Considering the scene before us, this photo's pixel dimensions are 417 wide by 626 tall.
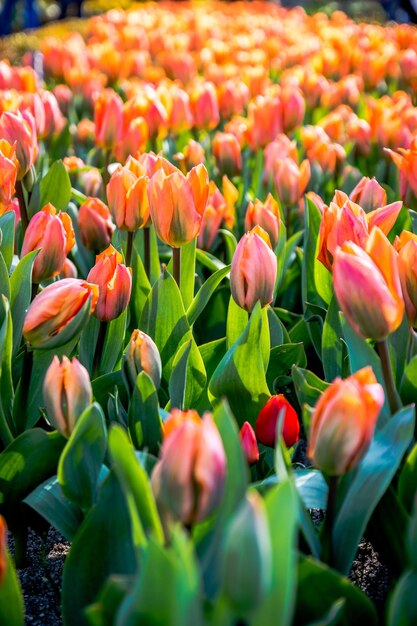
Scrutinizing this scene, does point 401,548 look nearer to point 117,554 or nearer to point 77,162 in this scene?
point 117,554

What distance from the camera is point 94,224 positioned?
7.07ft

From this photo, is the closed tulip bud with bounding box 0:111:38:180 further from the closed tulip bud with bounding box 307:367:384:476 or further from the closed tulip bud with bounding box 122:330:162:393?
the closed tulip bud with bounding box 307:367:384:476

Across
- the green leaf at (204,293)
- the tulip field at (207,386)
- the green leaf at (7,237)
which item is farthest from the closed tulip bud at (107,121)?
the green leaf at (204,293)

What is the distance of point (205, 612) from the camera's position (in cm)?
103

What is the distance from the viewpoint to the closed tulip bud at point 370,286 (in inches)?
49.3

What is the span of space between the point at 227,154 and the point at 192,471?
2.01 meters

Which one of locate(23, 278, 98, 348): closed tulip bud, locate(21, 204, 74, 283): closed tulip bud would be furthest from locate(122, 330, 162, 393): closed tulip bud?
locate(21, 204, 74, 283): closed tulip bud

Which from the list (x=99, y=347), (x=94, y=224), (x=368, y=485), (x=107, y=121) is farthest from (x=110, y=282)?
(x=107, y=121)

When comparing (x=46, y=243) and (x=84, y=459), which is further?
(x=46, y=243)

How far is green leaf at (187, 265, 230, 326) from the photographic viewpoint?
1.86 metres

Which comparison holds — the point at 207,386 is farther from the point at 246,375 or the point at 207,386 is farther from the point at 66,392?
the point at 66,392

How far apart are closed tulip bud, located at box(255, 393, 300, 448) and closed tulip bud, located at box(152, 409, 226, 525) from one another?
48 centimetres

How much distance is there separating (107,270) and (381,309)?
600mm

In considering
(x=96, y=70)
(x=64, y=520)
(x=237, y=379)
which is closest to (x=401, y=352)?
(x=237, y=379)
